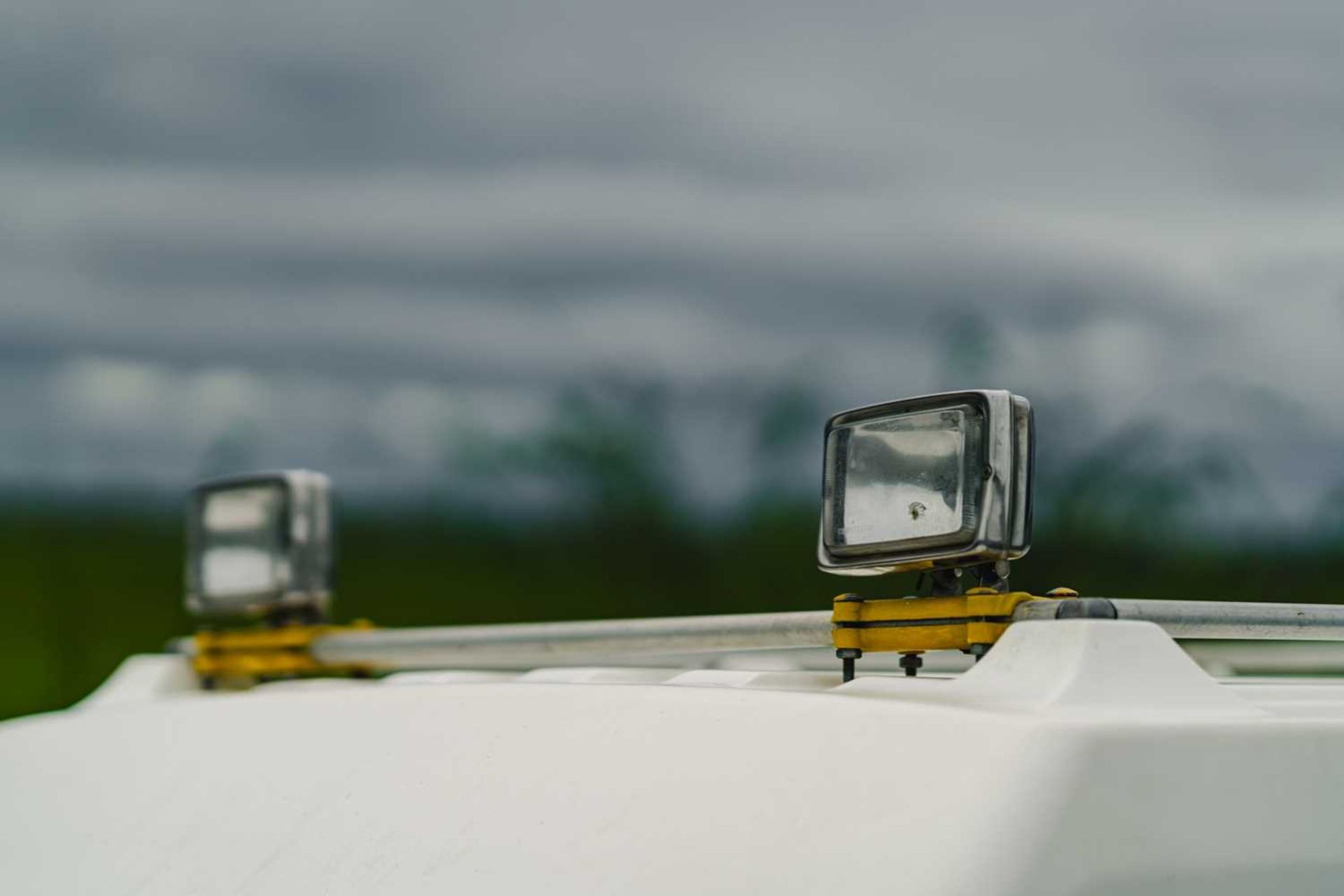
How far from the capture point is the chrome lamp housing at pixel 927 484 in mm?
1724

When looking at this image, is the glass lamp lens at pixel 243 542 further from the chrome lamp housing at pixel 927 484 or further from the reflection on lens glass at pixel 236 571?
the chrome lamp housing at pixel 927 484

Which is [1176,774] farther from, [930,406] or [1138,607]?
[930,406]

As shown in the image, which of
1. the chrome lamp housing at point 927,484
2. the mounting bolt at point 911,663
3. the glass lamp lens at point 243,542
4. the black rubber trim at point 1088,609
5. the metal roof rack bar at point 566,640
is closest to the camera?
the black rubber trim at point 1088,609

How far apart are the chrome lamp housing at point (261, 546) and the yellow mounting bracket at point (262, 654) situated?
5cm

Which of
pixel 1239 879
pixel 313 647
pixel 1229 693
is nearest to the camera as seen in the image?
pixel 1239 879

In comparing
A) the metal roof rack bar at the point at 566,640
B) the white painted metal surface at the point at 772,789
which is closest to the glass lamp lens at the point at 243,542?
the metal roof rack bar at the point at 566,640

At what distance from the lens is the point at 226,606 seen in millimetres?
3371

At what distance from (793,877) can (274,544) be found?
205cm

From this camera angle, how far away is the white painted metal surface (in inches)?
53.8

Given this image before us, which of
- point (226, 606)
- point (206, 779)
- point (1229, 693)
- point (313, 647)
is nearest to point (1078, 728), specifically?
point (1229, 693)

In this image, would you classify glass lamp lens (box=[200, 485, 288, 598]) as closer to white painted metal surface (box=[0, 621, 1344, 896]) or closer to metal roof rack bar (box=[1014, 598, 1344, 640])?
white painted metal surface (box=[0, 621, 1344, 896])

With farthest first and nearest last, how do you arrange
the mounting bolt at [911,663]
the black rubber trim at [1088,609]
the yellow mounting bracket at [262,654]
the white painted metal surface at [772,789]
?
the yellow mounting bracket at [262,654], the mounting bolt at [911,663], the black rubber trim at [1088,609], the white painted metal surface at [772,789]

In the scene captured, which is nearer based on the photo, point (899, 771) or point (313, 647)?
point (899, 771)

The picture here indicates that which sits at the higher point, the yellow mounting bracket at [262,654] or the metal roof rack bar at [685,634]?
the metal roof rack bar at [685,634]
